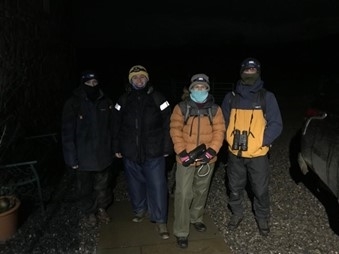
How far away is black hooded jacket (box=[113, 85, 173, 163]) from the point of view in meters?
3.56

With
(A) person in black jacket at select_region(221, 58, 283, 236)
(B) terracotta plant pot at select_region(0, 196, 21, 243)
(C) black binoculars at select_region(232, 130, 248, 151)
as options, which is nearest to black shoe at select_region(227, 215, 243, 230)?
(A) person in black jacket at select_region(221, 58, 283, 236)

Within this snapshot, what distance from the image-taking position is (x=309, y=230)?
12.8 ft

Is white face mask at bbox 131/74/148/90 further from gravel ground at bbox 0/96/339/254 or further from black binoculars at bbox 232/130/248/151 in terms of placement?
gravel ground at bbox 0/96/339/254

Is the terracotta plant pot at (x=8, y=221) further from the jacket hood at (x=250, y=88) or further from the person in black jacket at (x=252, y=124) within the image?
the jacket hood at (x=250, y=88)

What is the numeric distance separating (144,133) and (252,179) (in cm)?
122

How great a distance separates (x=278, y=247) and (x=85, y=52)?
18094mm

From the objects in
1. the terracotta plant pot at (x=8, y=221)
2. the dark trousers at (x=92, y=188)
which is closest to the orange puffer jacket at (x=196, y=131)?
the dark trousers at (x=92, y=188)

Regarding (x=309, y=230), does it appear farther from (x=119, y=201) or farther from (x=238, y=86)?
(x=119, y=201)

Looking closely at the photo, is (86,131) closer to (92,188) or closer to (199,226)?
(92,188)

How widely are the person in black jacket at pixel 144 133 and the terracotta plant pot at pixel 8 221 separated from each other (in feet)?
4.21

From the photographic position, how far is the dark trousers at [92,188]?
3873 millimetres

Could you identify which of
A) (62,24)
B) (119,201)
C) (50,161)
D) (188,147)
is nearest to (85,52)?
(62,24)

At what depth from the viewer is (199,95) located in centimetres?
341

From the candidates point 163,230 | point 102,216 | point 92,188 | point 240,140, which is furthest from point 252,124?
point 102,216
